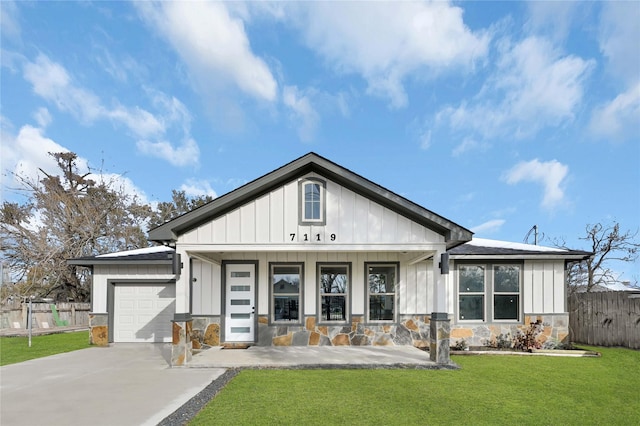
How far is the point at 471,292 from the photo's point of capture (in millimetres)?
11227

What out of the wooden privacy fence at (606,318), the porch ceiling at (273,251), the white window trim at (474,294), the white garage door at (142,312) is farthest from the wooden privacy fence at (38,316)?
the wooden privacy fence at (606,318)

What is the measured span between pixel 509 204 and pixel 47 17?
18817mm

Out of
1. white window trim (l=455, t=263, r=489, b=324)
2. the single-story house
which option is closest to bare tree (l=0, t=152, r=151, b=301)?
the single-story house

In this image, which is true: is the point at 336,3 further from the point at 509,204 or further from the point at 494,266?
the point at 509,204

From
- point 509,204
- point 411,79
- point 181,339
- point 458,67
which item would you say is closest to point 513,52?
point 458,67

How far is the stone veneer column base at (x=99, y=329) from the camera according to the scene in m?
11.9

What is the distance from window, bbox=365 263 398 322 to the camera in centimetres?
1093

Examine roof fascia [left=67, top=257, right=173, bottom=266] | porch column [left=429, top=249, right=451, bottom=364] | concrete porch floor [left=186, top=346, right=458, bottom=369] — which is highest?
roof fascia [left=67, top=257, right=173, bottom=266]

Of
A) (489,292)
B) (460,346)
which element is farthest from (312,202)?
(489,292)

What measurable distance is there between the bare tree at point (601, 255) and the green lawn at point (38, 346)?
2007cm

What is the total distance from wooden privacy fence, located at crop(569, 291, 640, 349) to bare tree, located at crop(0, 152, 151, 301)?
75.5ft

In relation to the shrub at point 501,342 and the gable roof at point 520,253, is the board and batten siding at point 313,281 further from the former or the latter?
the shrub at point 501,342

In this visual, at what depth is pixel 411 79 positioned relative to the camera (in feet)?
60.4

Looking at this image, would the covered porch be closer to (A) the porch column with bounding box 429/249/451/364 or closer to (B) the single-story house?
(B) the single-story house
